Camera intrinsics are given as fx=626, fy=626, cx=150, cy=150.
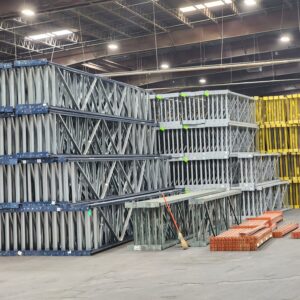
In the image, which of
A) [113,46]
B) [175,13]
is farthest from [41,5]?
[113,46]

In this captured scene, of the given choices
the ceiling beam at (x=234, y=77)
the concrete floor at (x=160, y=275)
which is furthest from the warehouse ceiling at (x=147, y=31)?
the concrete floor at (x=160, y=275)

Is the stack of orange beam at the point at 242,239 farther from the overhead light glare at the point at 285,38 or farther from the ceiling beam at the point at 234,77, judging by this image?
the ceiling beam at the point at 234,77

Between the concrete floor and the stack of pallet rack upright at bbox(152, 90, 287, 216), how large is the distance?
19.6 feet

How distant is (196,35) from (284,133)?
622cm

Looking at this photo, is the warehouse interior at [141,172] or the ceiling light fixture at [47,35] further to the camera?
the ceiling light fixture at [47,35]

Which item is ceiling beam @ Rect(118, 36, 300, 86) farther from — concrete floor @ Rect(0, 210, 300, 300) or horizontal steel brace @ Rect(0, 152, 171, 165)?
horizontal steel brace @ Rect(0, 152, 171, 165)

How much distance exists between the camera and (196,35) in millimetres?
26953

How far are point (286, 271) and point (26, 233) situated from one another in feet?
20.1

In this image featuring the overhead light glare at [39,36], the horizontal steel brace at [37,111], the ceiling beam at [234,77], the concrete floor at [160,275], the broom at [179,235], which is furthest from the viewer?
the ceiling beam at [234,77]

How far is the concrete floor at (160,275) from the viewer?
362 inches

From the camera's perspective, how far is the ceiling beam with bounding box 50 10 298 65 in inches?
999

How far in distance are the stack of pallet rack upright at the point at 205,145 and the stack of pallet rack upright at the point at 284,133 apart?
10.7ft

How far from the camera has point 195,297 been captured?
8797 mm

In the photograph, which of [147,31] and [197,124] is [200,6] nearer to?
[147,31]
